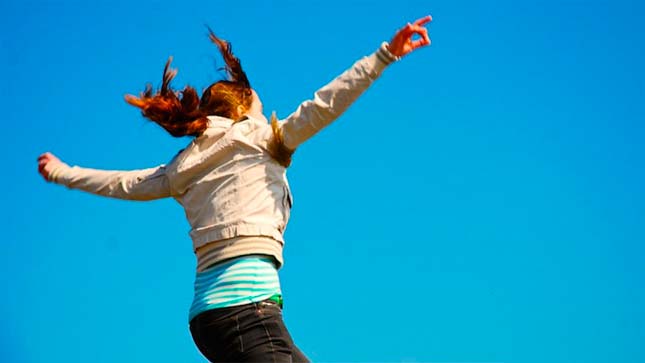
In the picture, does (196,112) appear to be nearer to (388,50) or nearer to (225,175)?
(225,175)

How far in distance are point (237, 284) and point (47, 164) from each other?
2.00 meters

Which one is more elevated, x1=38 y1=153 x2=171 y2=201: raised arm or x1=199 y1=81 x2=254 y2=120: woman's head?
x1=199 y1=81 x2=254 y2=120: woman's head

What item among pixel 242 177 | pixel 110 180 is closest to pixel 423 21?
pixel 242 177

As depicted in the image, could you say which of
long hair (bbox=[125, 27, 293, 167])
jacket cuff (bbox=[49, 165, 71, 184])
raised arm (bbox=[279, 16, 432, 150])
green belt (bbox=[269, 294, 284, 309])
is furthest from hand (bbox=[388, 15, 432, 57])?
jacket cuff (bbox=[49, 165, 71, 184])

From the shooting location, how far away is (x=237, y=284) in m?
4.96

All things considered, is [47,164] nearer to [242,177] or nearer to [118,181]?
[118,181]

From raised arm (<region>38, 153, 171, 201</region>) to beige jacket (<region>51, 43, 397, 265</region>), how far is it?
0.01 meters

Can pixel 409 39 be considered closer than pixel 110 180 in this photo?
Yes

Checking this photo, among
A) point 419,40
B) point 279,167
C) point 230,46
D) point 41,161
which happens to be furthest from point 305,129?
point 41,161

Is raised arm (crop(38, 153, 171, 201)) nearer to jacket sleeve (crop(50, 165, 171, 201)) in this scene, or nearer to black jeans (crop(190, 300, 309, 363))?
jacket sleeve (crop(50, 165, 171, 201))

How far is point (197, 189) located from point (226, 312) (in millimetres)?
829

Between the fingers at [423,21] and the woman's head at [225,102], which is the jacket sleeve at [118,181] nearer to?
the woman's head at [225,102]

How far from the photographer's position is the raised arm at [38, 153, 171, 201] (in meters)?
5.69

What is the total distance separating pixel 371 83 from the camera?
490cm
